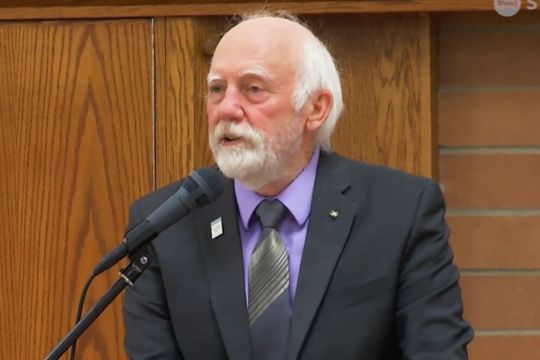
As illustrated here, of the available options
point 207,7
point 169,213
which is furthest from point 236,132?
point 207,7

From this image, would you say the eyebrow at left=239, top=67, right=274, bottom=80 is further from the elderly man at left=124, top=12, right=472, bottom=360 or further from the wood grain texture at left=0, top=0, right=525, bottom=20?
the wood grain texture at left=0, top=0, right=525, bottom=20

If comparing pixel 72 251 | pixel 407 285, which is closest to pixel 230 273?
pixel 407 285

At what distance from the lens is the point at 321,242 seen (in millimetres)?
2268

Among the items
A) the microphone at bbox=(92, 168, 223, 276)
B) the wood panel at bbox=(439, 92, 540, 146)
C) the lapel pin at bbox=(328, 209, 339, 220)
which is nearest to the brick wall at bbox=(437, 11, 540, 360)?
the wood panel at bbox=(439, 92, 540, 146)

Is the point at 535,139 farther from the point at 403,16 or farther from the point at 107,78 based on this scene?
the point at 107,78

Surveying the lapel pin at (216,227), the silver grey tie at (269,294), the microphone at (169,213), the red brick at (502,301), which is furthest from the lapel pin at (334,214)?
the red brick at (502,301)

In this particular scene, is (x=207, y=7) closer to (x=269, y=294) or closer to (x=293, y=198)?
(x=293, y=198)

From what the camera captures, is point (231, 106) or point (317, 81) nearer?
point (231, 106)

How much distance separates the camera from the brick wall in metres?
2.96

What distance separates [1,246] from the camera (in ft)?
9.70

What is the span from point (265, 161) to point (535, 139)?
967 mm

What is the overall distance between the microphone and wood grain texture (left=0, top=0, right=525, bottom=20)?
1.03 m

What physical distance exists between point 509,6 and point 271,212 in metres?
0.94

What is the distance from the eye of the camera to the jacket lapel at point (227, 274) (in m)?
2.21
